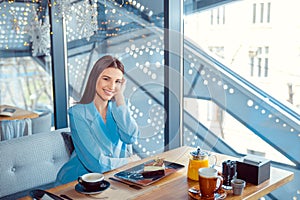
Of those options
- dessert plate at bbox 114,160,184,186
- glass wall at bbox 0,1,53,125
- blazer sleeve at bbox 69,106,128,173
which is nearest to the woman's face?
blazer sleeve at bbox 69,106,128,173

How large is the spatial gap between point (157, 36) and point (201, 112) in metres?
0.68

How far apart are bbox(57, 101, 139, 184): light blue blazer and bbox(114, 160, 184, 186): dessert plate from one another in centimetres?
25

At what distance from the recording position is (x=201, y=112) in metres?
2.78

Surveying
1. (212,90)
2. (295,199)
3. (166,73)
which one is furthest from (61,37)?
(295,199)

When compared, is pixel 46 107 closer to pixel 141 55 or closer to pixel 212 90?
pixel 141 55

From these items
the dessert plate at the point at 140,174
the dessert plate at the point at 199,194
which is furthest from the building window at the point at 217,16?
the dessert plate at the point at 199,194

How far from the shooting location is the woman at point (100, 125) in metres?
1.83

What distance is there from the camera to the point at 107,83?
1841mm

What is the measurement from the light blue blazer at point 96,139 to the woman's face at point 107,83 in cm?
6

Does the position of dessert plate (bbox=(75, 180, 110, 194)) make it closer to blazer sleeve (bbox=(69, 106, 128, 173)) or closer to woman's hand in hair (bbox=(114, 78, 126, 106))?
blazer sleeve (bbox=(69, 106, 128, 173))

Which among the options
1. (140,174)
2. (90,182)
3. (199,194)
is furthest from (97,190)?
(199,194)

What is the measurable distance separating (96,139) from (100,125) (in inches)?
2.9

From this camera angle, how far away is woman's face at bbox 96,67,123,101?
1.84 m

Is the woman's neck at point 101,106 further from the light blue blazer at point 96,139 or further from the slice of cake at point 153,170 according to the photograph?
the slice of cake at point 153,170
